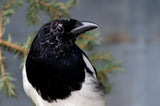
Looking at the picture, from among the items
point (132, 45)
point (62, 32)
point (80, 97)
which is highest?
point (62, 32)

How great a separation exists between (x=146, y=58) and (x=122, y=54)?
0.15 m

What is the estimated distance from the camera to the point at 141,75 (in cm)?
192

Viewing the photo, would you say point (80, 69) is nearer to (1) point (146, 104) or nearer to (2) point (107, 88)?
(2) point (107, 88)

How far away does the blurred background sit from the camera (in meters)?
1.79

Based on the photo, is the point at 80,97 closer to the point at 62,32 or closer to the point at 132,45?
the point at 62,32

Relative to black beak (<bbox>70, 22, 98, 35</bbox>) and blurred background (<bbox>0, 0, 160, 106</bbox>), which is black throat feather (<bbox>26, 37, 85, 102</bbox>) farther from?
blurred background (<bbox>0, 0, 160, 106</bbox>)

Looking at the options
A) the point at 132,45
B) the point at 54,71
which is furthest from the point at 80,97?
the point at 132,45

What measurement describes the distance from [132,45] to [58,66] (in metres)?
1.26

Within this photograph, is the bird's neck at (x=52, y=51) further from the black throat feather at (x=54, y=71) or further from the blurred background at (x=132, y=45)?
the blurred background at (x=132, y=45)

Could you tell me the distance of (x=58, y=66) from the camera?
0.70 m

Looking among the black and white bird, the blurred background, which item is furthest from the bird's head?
the blurred background

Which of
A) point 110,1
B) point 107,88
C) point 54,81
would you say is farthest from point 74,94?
point 110,1

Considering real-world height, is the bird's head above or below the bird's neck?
above

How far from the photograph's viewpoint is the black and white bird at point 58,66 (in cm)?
69
